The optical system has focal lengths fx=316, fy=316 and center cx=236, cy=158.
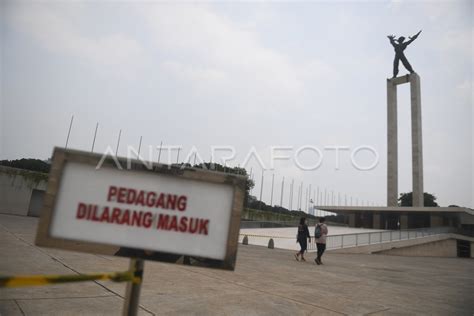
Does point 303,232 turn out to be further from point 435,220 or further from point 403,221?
point 403,221

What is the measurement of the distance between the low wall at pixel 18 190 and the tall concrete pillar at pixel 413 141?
1729 inches

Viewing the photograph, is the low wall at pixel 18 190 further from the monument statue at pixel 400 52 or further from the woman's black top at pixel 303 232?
Answer: the monument statue at pixel 400 52

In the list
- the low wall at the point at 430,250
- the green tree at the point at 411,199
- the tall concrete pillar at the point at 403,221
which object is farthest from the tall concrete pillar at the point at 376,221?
the green tree at the point at 411,199

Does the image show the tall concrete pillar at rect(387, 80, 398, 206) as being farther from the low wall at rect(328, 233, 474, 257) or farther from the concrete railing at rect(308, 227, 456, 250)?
the concrete railing at rect(308, 227, 456, 250)

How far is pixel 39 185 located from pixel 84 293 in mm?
32082

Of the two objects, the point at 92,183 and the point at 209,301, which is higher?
the point at 92,183

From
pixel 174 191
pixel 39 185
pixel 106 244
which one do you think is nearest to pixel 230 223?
pixel 174 191

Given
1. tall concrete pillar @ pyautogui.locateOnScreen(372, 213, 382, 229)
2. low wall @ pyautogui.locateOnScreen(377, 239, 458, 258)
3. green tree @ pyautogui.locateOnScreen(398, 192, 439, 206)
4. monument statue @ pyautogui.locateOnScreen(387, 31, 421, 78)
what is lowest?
low wall @ pyautogui.locateOnScreen(377, 239, 458, 258)

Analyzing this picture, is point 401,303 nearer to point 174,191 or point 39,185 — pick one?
point 174,191

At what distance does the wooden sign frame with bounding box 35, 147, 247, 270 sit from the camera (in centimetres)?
187

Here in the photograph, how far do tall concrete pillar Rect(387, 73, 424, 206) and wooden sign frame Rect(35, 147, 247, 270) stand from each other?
156 ft

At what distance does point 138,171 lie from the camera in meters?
2.01

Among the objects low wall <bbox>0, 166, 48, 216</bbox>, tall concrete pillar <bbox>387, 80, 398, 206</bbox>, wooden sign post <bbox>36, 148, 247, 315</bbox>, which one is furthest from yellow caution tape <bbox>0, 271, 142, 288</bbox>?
tall concrete pillar <bbox>387, 80, 398, 206</bbox>

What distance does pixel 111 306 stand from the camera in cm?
395
